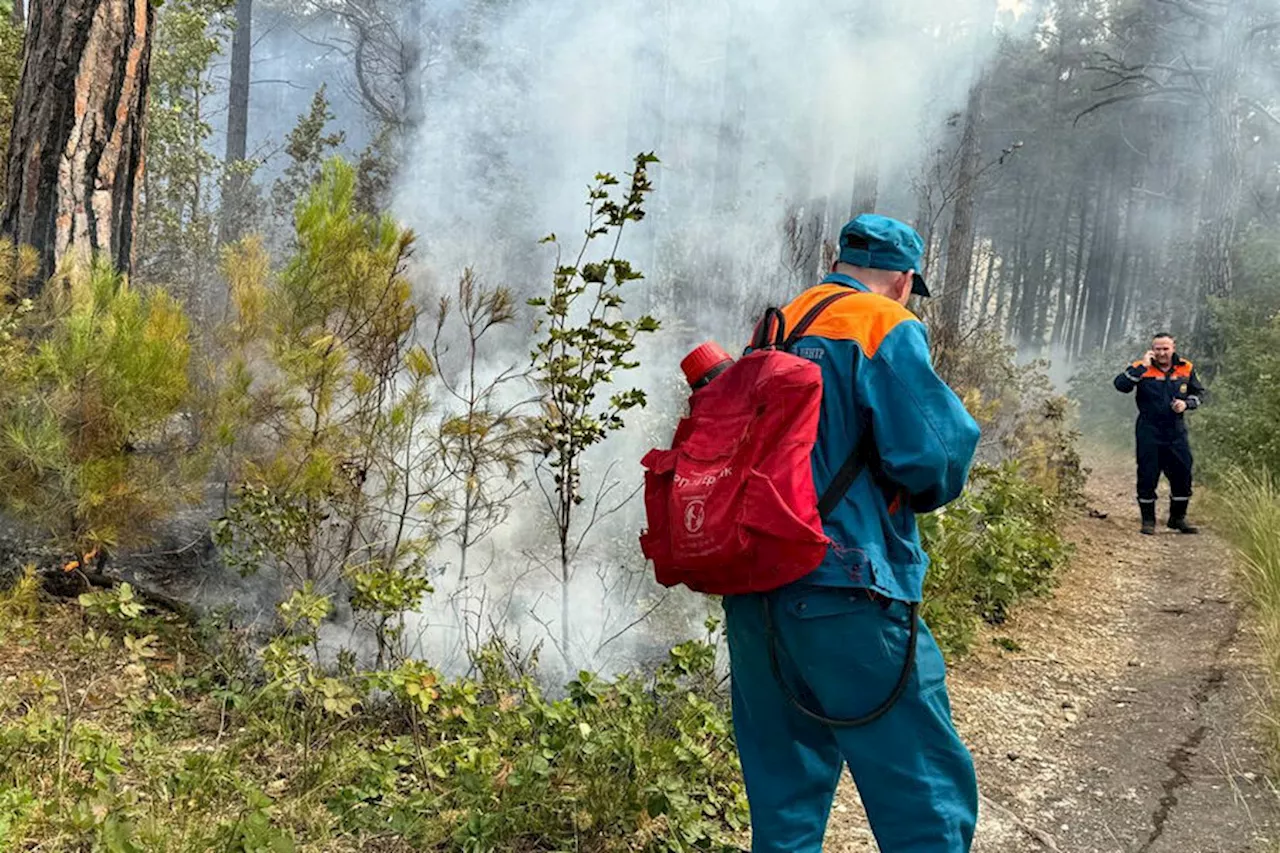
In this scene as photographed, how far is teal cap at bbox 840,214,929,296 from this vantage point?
81.7 inches

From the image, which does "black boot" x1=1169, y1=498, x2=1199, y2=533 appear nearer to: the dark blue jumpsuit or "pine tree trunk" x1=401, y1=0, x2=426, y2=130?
the dark blue jumpsuit

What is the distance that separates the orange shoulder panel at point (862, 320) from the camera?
188 centimetres

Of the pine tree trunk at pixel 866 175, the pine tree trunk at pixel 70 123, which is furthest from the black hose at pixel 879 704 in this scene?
the pine tree trunk at pixel 866 175

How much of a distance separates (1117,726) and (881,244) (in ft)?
9.38

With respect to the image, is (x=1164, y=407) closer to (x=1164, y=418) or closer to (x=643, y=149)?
(x=1164, y=418)

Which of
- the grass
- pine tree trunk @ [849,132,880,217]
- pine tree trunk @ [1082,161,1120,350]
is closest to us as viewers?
the grass

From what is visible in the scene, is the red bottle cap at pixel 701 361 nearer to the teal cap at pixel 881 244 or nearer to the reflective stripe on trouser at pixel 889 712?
the teal cap at pixel 881 244

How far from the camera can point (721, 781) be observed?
9.91ft

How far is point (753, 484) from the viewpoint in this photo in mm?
1800

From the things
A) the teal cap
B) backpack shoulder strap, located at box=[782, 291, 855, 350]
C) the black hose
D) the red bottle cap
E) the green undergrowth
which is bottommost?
the green undergrowth

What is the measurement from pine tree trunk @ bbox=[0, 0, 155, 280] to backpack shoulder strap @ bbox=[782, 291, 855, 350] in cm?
314

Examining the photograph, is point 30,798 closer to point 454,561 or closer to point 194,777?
point 194,777

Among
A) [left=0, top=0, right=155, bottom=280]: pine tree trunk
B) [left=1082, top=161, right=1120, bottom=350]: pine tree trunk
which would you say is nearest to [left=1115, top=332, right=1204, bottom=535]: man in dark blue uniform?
[left=0, top=0, right=155, bottom=280]: pine tree trunk

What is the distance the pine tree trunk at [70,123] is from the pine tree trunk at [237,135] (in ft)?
27.1
